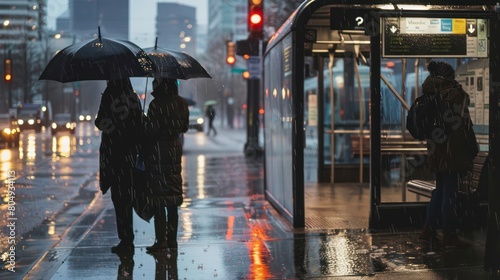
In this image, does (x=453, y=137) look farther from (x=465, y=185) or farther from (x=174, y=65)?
(x=174, y=65)

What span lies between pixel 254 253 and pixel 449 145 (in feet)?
7.51

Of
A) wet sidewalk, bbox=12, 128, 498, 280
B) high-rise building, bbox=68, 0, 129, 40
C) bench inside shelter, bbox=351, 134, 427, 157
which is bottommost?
A: wet sidewalk, bbox=12, 128, 498, 280

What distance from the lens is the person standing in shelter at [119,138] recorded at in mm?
7762

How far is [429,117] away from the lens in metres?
7.86

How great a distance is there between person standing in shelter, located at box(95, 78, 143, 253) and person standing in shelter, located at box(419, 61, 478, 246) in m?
3.07

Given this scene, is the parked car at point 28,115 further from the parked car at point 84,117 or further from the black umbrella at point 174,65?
the black umbrella at point 174,65

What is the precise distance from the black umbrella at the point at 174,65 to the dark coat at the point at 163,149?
0.89 ft

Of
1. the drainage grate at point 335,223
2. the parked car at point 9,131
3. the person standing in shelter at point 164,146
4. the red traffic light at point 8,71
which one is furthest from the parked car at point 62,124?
the person standing in shelter at point 164,146

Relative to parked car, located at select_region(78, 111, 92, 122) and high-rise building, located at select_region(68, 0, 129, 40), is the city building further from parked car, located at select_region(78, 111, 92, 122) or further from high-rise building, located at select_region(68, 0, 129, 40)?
parked car, located at select_region(78, 111, 92, 122)

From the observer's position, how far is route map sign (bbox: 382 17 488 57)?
9.07m

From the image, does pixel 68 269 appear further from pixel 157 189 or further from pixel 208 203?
pixel 208 203

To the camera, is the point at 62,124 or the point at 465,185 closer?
the point at 465,185

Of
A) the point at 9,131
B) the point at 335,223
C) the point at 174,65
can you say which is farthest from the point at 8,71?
the point at 174,65

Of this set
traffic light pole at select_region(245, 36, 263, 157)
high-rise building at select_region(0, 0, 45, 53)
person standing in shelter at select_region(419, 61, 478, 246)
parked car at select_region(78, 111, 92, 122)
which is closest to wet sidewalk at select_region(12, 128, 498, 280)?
person standing in shelter at select_region(419, 61, 478, 246)
